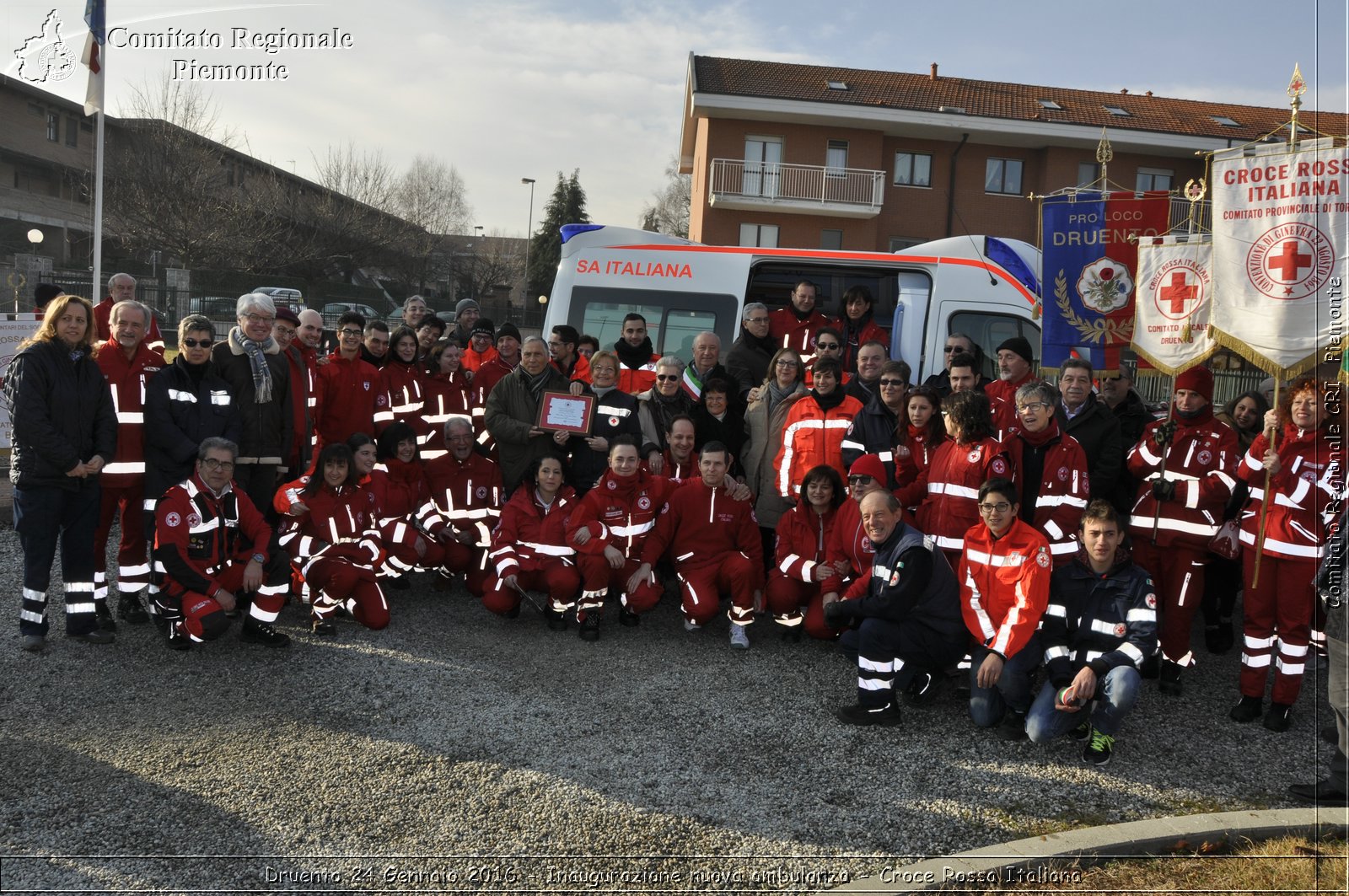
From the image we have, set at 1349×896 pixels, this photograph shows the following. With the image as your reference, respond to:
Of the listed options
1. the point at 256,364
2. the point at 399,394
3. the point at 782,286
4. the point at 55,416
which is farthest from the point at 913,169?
the point at 55,416

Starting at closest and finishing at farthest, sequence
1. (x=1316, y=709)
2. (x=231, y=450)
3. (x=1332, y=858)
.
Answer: (x=1332, y=858)
(x=1316, y=709)
(x=231, y=450)

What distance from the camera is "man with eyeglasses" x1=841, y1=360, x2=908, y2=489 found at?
6340mm

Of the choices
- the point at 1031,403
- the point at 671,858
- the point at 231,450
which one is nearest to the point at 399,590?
the point at 231,450

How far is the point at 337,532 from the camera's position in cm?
650

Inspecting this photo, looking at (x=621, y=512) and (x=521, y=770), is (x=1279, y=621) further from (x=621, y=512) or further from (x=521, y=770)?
(x=521, y=770)

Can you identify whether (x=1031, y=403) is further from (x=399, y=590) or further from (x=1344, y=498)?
(x=399, y=590)

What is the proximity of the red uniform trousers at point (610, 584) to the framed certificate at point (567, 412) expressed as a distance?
1.11m

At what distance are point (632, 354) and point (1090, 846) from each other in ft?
19.1

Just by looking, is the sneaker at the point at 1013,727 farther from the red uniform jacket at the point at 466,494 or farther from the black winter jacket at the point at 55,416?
the black winter jacket at the point at 55,416

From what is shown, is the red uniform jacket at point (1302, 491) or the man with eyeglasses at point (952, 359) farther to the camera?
the man with eyeglasses at point (952, 359)

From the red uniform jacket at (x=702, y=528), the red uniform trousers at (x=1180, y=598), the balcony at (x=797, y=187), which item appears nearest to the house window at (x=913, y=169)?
the balcony at (x=797, y=187)

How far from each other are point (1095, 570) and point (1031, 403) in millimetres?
1063

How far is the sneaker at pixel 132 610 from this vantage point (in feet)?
20.6

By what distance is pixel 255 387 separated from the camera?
662 centimetres
